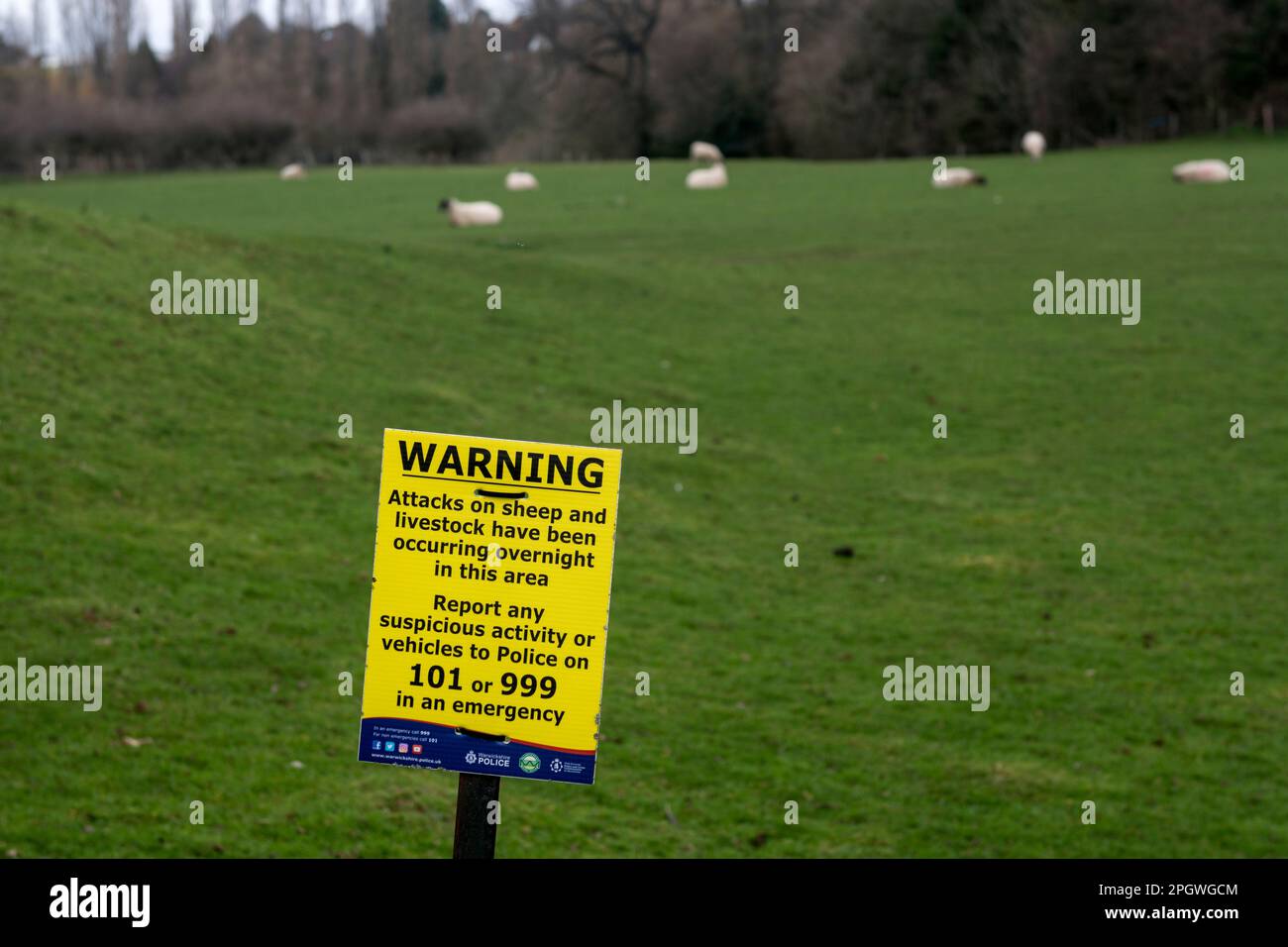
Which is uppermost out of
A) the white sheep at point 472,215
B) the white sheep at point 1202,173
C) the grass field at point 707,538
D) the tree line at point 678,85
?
the tree line at point 678,85

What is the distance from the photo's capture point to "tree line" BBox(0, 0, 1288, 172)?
63.4 meters

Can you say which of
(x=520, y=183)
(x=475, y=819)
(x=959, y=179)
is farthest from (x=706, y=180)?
(x=475, y=819)

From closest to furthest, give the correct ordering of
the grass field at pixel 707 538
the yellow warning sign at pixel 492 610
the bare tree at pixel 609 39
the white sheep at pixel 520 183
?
1. the yellow warning sign at pixel 492 610
2. the grass field at pixel 707 538
3. the white sheep at pixel 520 183
4. the bare tree at pixel 609 39

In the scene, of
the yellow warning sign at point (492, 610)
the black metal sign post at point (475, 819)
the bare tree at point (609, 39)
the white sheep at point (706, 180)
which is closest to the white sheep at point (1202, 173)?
the white sheep at point (706, 180)

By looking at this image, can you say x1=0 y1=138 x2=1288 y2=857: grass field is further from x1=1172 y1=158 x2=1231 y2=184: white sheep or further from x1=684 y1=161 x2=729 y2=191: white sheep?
x1=684 y1=161 x2=729 y2=191: white sheep

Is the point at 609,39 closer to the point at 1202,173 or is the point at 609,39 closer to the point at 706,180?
the point at 706,180

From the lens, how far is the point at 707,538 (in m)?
12.5

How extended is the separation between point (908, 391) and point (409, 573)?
14961 mm

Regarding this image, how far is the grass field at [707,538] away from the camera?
7539 millimetres

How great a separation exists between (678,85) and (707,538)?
217 ft

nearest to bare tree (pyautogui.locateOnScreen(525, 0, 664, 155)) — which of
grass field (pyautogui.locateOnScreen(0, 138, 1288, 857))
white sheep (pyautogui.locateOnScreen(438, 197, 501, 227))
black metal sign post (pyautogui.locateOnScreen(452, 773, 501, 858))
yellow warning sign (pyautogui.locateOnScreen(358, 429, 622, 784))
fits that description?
white sheep (pyautogui.locateOnScreen(438, 197, 501, 227))

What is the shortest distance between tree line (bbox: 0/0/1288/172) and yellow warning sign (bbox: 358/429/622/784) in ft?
205

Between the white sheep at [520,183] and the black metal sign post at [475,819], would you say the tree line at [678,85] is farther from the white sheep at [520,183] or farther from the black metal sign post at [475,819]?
the black metal sign post at [475,819]

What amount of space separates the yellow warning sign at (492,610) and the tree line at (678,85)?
62361 millimetres
